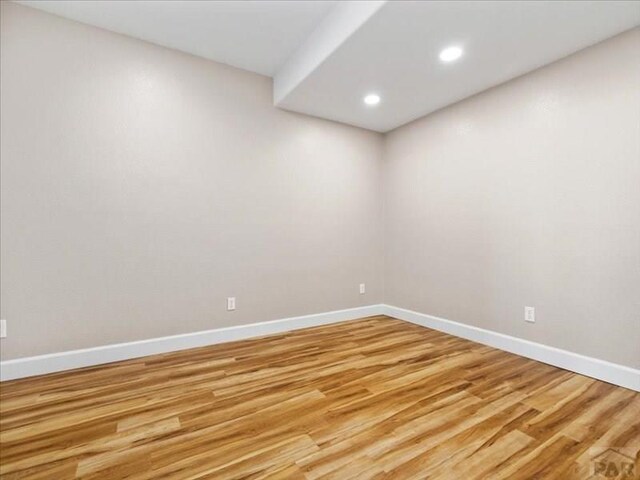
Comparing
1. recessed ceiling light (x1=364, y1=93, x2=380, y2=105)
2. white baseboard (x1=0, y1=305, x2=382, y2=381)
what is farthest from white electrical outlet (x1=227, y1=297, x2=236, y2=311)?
recessed ceiling light (x1=364, y1=93, x2=380, y2=105)

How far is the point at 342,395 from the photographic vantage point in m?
1.90

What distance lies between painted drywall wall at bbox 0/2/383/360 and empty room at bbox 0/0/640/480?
2 centimetres

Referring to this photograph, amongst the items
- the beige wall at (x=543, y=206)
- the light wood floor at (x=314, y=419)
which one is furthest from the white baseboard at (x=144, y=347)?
the beige wall at (x=543, y=206)

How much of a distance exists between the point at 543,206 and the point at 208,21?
2986 mm

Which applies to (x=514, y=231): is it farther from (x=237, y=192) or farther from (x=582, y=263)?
(x=237, y=192)

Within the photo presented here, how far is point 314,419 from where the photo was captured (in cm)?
164

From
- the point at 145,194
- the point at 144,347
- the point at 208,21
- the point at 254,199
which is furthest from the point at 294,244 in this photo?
the point at 208,21

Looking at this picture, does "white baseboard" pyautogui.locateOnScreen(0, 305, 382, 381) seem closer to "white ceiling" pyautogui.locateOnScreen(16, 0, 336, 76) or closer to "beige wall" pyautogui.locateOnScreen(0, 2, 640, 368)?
"beige wall" pyautogui.locateOnScreen(0, 2, 640, 368)

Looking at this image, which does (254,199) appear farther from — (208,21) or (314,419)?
(314,419)

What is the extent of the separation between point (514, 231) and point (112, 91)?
3484 mm

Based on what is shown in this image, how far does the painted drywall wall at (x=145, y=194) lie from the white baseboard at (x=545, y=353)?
125 centimetres

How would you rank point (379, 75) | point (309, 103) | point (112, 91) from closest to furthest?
point (112, 91) → point (379, 75) → point (309, 103)

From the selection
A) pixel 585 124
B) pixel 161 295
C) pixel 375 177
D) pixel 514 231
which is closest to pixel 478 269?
pixel 514 231

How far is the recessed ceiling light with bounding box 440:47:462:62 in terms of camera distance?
2229 mm
